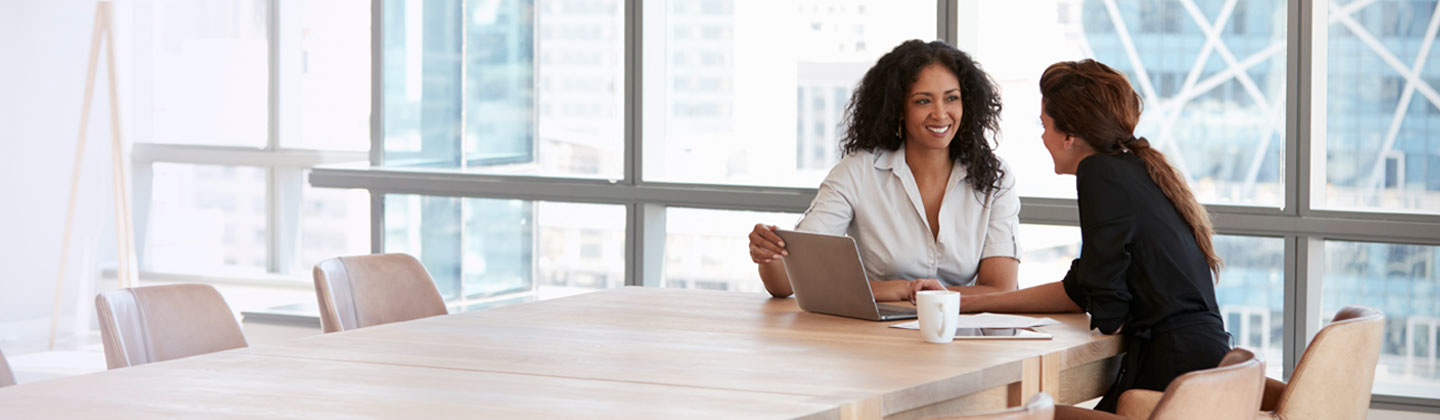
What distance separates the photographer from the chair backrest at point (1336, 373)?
233 centimetres

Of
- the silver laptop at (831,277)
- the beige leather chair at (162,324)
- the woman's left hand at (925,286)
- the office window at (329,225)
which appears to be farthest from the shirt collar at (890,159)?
the office window at (329,225)

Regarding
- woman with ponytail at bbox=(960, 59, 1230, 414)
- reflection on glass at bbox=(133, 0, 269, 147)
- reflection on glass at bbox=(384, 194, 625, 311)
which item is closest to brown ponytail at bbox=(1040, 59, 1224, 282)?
woman with ponytail at bbox=(960, 59, 1230, 414)

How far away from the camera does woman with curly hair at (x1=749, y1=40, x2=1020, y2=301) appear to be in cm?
319

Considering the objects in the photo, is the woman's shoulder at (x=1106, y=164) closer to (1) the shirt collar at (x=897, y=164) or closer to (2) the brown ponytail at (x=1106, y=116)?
(2) the brown ponytail at (x=1106, y=116)

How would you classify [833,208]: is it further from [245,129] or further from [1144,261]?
[245,129]

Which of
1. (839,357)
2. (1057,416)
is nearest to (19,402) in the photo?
(839,357)

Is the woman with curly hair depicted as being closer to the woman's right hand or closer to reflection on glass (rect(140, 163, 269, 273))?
the woman's right hand

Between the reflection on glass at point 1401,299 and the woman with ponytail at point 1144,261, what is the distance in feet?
5.69

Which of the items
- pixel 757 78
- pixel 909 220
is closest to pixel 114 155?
pixel 757 78

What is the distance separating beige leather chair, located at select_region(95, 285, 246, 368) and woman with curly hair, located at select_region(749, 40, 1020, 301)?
116 cm

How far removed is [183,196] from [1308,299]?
5.59m

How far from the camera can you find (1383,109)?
407cm

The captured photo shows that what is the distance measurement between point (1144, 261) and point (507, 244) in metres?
3.15

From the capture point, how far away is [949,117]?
321cm
